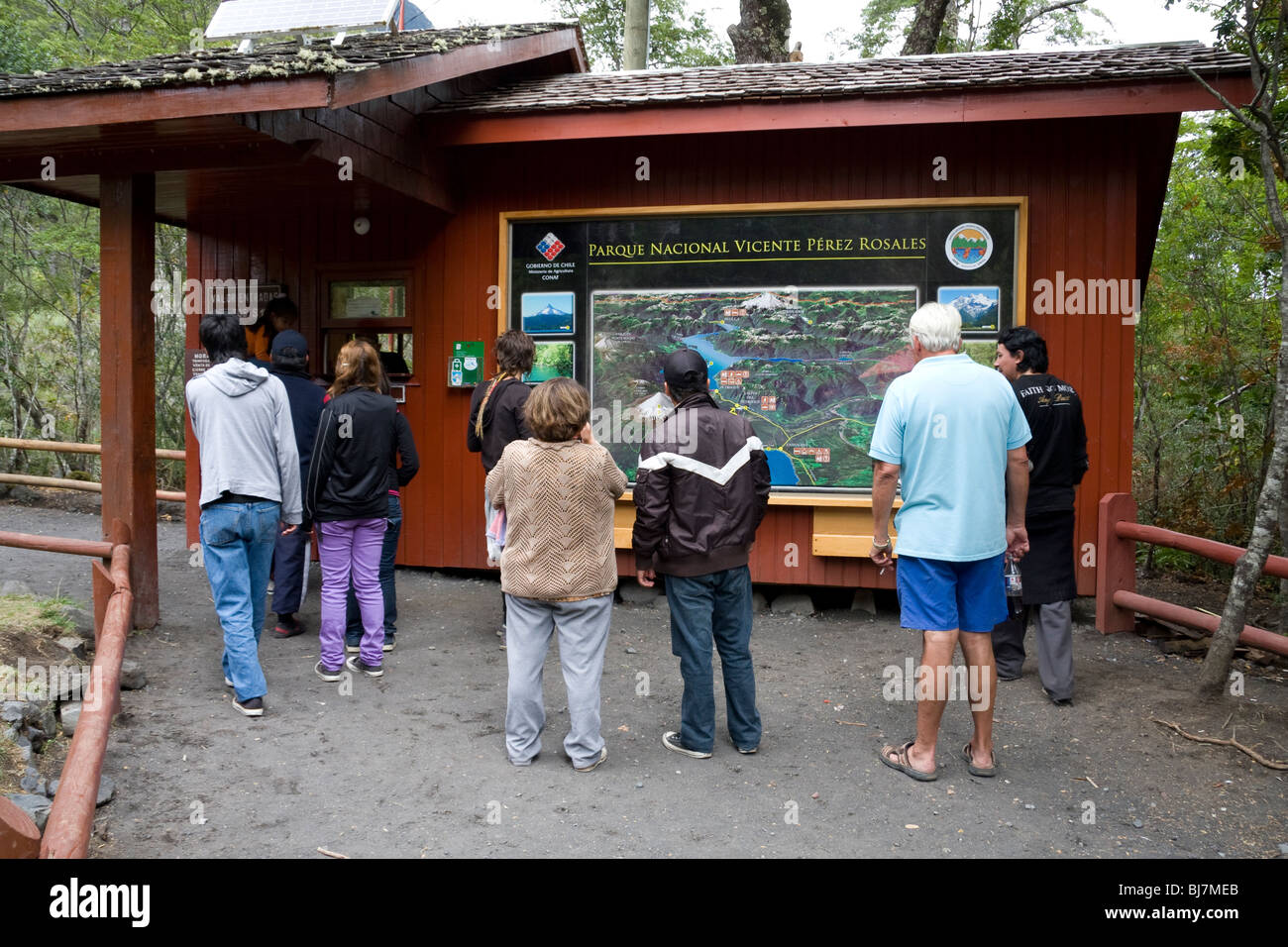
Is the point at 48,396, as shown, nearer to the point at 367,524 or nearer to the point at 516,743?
the point at 367,524

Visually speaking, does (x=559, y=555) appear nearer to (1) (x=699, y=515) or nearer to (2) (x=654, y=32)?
(1) (x=699, y=515)

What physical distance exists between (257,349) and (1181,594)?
891 cm

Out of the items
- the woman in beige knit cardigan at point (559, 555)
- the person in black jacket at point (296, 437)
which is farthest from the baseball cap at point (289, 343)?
the woman in beige knit cardigan at point (559, 555)

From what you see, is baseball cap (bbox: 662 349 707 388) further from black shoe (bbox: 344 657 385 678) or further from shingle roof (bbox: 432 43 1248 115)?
shingle roof (bbox: 432 43 1248 115)

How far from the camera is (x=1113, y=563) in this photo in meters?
6.92

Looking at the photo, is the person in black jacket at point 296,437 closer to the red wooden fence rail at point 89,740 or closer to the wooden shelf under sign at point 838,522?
the red wooden fence rail at point 89,740

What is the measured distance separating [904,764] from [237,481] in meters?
3.55

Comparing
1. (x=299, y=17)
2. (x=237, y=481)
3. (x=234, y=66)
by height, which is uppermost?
(x=299, y=17)

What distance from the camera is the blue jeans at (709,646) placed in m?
4.45

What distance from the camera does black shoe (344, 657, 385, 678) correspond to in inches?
229

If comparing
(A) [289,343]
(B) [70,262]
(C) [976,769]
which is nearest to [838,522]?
(C) [976,769]

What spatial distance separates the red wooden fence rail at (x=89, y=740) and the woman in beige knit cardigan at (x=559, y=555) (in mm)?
1670

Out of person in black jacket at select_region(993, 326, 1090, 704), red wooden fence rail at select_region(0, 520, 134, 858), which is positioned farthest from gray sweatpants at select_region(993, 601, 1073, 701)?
red wooden fence rail at select_region(0, 520, 134, 858)

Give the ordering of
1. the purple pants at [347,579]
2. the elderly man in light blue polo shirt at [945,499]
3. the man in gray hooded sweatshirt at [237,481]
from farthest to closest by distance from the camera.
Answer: the purple pants at [347,579] → the man in gray hooded sweatshirt at [237,481] → the elderly man in light blue polo shirt at [945,499]
